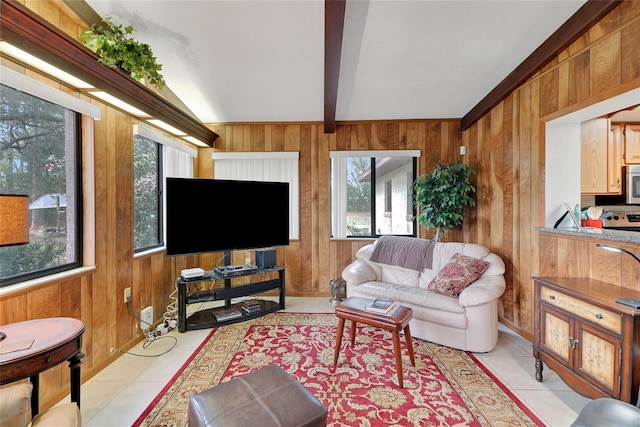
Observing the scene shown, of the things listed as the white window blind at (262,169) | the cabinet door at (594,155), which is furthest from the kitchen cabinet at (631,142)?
the white window blind at (262,169)

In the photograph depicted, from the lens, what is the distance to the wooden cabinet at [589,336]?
4.81 feet

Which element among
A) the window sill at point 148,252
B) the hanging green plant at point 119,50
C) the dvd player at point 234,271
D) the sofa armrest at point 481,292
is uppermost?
the hanging green plant at point 119,50

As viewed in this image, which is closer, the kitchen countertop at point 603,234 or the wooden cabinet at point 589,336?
the wooden cabinet at point 589,336

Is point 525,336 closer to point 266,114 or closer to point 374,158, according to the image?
point 374,158

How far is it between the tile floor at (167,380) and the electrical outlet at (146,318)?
0.58 feet

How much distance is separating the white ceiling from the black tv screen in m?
1.17

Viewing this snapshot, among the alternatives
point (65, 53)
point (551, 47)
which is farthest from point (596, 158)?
point (65, 53)

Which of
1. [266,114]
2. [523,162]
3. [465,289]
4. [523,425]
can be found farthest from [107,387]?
[523,162]

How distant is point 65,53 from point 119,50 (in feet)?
1.27

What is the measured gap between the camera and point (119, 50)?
1.99m

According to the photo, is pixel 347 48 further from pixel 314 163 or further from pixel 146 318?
pixel 146 318

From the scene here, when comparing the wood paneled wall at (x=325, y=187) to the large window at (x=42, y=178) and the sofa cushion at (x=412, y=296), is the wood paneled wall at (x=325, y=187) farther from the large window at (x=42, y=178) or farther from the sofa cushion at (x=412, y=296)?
the sofa cushion at (x=412, y=296)

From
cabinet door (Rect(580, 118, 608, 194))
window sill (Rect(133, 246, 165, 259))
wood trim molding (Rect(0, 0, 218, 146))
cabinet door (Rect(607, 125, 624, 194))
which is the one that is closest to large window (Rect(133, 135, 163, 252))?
window sill (Rect(133, 246, 165, 259))

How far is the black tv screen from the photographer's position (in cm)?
279
